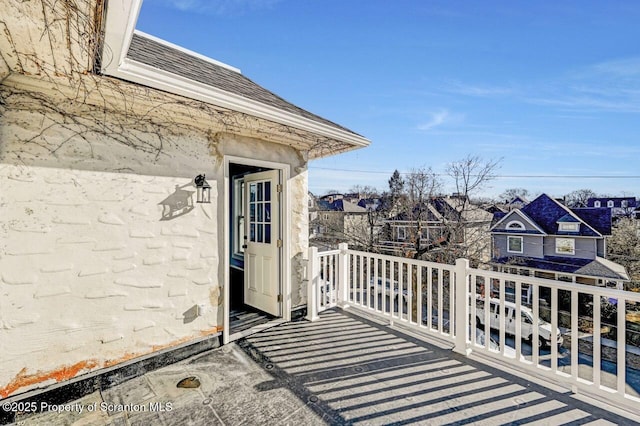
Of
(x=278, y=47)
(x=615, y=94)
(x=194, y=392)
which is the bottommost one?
(x=194, y=392)

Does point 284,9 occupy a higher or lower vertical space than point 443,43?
lower

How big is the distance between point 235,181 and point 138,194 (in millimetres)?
2522

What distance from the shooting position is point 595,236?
15.4m

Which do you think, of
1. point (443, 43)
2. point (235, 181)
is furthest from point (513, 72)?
point (235, 181)

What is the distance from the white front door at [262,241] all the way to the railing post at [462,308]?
2.33 meters

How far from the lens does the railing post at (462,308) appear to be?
9.75ft

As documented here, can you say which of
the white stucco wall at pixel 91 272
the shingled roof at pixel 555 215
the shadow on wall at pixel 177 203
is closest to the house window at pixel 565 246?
the shingled roof at pixel 555 215

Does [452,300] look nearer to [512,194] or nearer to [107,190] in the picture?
[107,190]

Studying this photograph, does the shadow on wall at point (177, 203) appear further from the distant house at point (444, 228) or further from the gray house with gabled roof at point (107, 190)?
the distant house at point (444, 228)

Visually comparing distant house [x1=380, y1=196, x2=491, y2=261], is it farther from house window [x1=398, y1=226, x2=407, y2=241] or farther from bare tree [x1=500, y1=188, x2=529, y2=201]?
bare tree [x1=500, y1=188, x2=529, y2=201]

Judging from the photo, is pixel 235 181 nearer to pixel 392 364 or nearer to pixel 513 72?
pixel 392 364

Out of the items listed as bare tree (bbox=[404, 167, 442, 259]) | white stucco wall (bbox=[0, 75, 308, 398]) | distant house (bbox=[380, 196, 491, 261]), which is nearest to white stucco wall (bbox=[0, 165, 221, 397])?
white stucco wall (bbox=[0, 75, 308, 398])

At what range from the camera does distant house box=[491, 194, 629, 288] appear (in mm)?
15455

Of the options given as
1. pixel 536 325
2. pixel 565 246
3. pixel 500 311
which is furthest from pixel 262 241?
pixel 565 246
